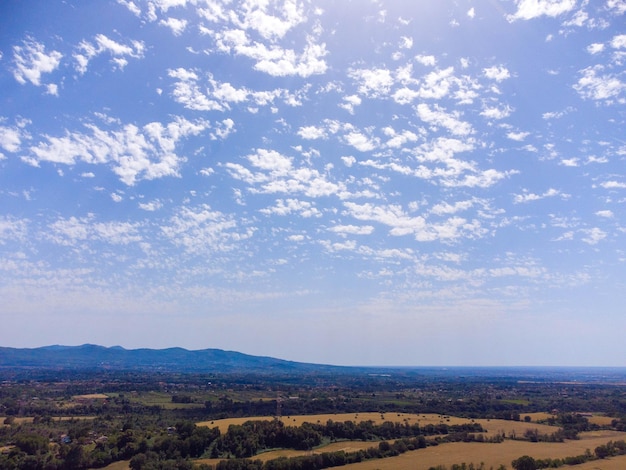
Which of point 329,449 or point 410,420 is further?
point 410,420

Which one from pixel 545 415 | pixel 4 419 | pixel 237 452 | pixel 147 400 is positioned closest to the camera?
pixel 237 452

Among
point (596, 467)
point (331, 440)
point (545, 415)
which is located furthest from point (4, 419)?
point (545, 415)

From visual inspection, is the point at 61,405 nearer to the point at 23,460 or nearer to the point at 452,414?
the point at 23,460

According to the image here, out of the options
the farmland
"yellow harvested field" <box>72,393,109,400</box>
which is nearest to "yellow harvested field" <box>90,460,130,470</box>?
the farmland

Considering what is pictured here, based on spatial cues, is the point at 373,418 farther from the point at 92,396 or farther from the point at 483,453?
the point at 92,396

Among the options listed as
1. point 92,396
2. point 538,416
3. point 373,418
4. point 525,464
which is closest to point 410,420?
point 373,418

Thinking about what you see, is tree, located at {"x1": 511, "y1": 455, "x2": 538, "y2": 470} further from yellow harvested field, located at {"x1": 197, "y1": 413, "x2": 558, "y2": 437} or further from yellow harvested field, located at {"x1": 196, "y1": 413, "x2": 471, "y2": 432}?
yellow harvested field, located at {"x1": 196, "y1": 413, "x2": 471, "y2": 432}
